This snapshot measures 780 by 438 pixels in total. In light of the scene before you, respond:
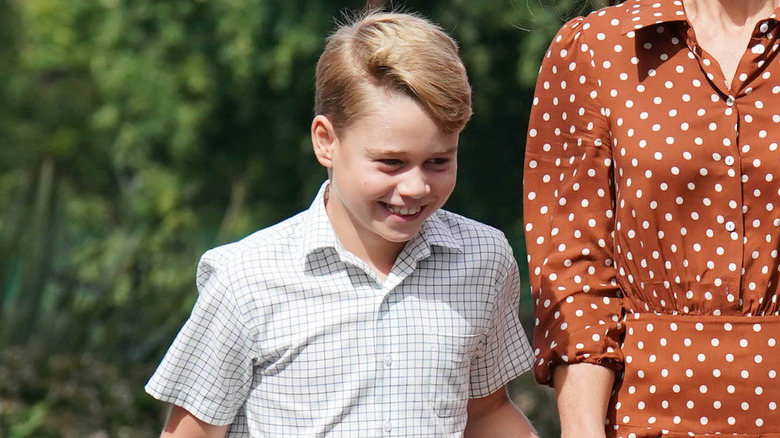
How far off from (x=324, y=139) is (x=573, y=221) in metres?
0.55

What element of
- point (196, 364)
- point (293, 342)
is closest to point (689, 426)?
point (293, 342)

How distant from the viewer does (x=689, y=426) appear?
2514mm

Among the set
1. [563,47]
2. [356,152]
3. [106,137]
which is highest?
[563,47]

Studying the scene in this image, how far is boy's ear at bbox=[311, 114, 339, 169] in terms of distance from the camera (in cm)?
271

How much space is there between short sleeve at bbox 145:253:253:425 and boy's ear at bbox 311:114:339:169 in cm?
32

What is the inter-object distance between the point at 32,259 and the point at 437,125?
15.4 feet

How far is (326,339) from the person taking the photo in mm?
2674

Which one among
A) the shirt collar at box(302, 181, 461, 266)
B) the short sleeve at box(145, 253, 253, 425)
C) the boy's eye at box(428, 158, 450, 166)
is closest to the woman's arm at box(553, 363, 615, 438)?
the shirt collar at box(302, 181, 461, 266)

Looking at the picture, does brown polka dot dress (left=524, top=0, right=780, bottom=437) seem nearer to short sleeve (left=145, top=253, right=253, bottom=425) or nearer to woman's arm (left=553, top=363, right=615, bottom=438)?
woman's arm (left=553, top=363, right=615, bottom=438)

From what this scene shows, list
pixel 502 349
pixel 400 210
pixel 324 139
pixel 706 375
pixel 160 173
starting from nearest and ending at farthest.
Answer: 1. pixel 706 375
2. pixel 400 210
3. pixel 324 139
4. pixel 502 349
5. pixel 160 173

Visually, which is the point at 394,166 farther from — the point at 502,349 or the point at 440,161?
the point at 502,349

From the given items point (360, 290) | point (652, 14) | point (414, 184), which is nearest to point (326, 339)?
point (360, 290)

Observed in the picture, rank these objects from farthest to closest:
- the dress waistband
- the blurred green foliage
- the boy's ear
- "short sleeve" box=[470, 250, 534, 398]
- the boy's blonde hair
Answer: the blurred green foliage
"short sleeve" box=[470, 250, 534, 398]
the boy's ear
the boy's blonde hair
the dress waistband

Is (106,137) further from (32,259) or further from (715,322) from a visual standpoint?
(715,322)
